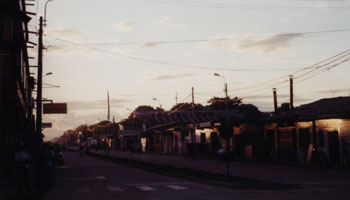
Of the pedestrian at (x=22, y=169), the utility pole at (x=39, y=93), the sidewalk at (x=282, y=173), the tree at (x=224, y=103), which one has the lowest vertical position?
the sidewalk at (x=282, y=173)

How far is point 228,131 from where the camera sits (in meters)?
26.5

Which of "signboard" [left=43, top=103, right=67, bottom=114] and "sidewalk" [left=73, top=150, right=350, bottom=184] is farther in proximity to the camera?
"signboard" [left=43, top=103, right=67, bottom=114]

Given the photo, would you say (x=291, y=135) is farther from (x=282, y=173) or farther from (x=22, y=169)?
(x=22, y=169)

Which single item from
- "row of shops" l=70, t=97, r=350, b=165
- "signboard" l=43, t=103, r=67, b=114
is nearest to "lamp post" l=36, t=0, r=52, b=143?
"row of shops" l=70, t=97, r=350, b=165

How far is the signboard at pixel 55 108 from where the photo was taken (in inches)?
1531

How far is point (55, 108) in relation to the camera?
3931 centimetres

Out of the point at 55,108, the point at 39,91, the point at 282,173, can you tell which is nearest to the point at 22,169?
the point at 39,91

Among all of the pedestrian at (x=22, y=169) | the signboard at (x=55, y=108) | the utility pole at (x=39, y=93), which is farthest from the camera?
the signboard at (x=55, y=108)

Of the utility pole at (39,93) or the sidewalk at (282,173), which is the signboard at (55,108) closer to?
the sidewalk at (282,173)

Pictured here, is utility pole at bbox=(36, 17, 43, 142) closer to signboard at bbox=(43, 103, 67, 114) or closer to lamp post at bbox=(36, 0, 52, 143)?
lamp post at bbox=(36, 0, 52, 143)

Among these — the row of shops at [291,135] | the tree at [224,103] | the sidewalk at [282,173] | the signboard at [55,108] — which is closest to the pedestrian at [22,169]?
the row of shops at [291,135]

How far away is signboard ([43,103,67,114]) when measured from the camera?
38.9 m

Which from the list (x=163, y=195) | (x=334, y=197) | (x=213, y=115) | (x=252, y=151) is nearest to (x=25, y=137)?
(x=252, y=151)

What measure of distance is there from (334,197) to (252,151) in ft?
125
